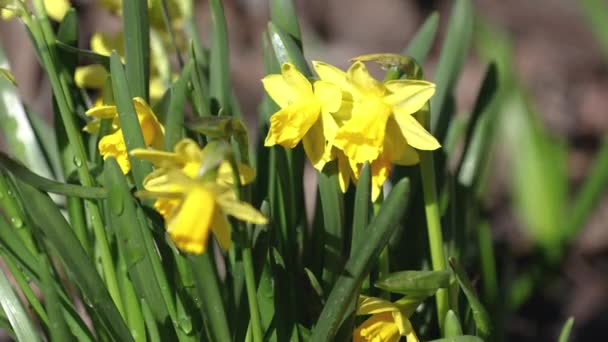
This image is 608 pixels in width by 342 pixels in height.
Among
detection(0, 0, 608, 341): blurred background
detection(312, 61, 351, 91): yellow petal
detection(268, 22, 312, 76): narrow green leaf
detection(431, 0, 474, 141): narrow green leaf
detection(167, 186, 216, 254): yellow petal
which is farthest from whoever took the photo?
detection(0, 0, 608, 341): blurred background

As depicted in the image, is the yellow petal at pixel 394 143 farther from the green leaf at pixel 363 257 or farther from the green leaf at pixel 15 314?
the green leaf at pixel 15 314

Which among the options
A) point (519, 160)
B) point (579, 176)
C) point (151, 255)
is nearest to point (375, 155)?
point (151, 255)

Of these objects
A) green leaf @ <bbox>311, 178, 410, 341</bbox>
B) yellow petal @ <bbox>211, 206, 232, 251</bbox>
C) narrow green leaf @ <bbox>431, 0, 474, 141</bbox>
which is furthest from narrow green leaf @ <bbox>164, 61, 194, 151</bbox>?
narrow green leaf @ <bbox>431, 0, 474, 141</bbox>

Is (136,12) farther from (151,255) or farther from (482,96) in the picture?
(482,96)

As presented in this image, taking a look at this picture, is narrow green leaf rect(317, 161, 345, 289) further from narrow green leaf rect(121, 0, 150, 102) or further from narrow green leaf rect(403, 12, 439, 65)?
narrow green leaf rect(403, 12, 439, 65)

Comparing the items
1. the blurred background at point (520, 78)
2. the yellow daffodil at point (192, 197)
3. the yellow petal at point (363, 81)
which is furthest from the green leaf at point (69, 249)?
the blurred background at point (520, 78)

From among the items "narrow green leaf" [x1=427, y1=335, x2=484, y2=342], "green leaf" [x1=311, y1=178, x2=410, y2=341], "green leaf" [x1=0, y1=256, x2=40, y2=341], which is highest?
"green leaf" [x1=311, y1=178, x2=410, y2=341]
